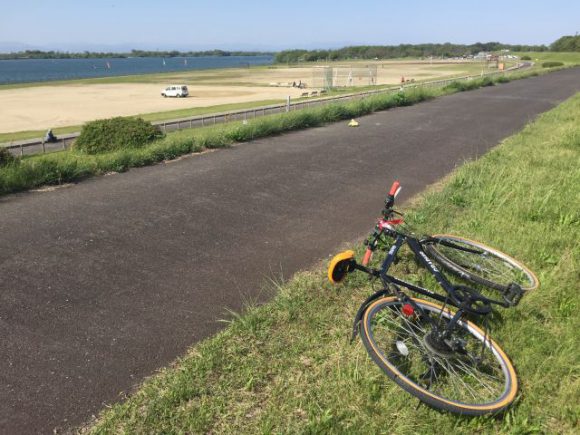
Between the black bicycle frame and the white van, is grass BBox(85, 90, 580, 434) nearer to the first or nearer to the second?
the black bicycle frame

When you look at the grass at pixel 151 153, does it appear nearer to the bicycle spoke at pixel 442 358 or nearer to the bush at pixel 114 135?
the bush at pixel 114 135

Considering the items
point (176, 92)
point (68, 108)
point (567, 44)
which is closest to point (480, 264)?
point (68, 108)

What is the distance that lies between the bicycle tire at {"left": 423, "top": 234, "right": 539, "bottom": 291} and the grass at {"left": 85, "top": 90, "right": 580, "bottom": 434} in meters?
0.25

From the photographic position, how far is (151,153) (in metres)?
11.2

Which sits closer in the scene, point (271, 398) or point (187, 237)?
point (271, 398)

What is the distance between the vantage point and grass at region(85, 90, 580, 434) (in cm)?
315

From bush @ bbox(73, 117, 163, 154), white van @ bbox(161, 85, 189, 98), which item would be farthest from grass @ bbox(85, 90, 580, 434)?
white van @ bbox(161, 85, 189, 98)

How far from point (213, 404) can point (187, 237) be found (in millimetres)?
3671

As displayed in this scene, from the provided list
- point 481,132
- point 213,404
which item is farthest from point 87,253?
point 481,132

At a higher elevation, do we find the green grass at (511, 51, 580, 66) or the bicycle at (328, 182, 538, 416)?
the green grass at (511, 51, 580, 66)

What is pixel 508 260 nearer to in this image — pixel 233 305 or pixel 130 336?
pixel 233 305

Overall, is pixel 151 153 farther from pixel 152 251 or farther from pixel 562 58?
pixel 562 58

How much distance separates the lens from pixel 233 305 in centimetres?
495

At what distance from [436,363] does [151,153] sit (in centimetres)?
947
